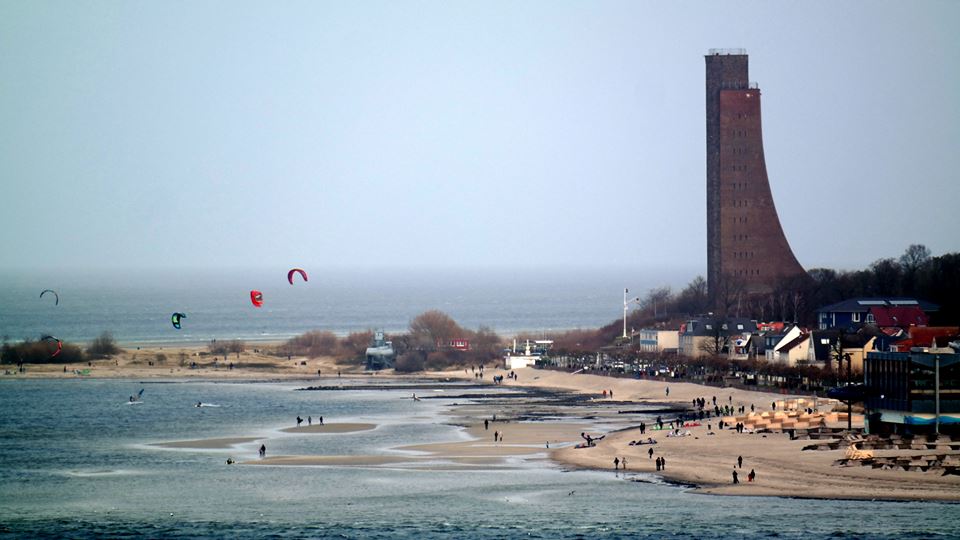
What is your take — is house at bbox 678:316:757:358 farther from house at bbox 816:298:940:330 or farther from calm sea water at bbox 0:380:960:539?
calm sea water at bbox 0:380:960:539

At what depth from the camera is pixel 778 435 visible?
7812 centimetres

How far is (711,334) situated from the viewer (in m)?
126

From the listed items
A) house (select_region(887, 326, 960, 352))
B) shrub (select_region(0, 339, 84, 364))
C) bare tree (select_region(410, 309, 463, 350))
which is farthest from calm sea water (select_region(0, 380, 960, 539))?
bare tree (select_region(410, 309, 463, 350))

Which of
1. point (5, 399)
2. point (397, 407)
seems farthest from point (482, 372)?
point (5, 399)

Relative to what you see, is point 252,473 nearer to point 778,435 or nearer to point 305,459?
point 305,459

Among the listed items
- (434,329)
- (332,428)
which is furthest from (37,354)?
(332,428)

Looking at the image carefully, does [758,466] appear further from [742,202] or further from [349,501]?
[742,202]

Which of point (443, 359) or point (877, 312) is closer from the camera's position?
point (877, 312)

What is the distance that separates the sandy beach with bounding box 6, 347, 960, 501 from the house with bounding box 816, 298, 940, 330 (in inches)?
738

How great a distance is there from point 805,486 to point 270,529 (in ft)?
69.7

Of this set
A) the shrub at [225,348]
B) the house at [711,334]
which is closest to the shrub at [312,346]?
the shrub at [225,348]

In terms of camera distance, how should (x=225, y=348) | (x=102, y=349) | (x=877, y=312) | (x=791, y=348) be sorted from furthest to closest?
(x=225, y=348) < (x=102, y=349) < (x=877, y=312) < (x=791, y=348)

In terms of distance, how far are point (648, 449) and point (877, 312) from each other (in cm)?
4910

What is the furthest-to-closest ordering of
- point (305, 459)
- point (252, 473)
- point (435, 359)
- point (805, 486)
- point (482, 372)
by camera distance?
point (435, 359) < point (482, 372) < point (305, 459) < point (252, 473) < point (805, 486)
